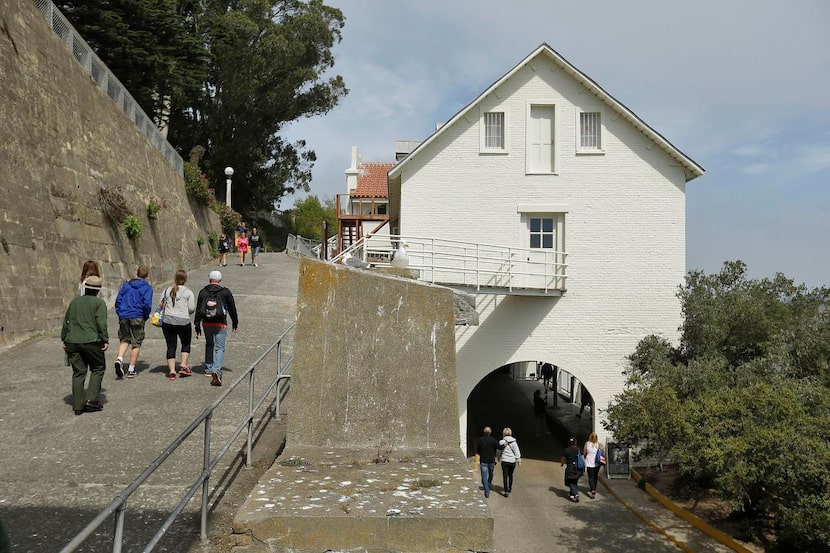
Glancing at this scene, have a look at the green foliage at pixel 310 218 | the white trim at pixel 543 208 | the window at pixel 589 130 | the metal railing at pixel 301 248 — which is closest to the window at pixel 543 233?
the white trim at pixel 543 208

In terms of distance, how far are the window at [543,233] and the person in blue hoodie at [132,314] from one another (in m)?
12.4

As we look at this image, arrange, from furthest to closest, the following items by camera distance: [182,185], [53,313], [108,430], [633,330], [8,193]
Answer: [182,185], [633,330], [53,313], [8,193], [108,430]

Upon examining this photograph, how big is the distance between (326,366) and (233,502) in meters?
1.27

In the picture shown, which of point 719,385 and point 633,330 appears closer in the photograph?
point 719,385

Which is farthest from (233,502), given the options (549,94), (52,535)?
(549,94)

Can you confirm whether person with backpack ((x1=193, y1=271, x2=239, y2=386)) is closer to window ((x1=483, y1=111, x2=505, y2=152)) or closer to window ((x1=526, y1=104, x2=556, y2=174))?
window ((x1=483, y1=111, x2=505, y2=152))

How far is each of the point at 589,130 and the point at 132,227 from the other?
A: 1287 centimetres

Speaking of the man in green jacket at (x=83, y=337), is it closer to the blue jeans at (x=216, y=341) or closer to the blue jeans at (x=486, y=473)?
the blue jeans at (x=216, y=341)

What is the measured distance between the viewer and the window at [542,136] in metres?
19.1

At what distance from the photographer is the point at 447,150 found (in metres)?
19.0

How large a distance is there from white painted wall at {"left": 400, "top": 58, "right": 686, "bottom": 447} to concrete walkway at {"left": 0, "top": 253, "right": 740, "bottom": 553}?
3.68 metres

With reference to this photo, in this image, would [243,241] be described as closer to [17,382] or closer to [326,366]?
[17,382]

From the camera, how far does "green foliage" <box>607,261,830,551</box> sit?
1045 centimetres

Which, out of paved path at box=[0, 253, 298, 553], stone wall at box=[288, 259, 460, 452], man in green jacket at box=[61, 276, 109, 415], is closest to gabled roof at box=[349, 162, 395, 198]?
paved path at box=[0, 253, 298, 553]
